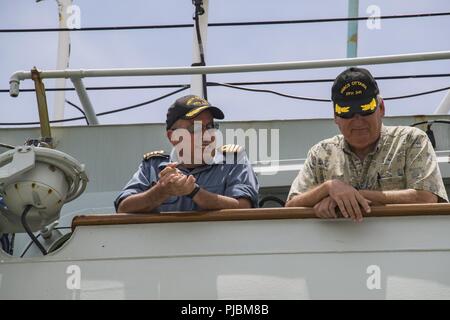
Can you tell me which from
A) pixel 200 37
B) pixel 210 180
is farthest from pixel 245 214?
pixel 200 37

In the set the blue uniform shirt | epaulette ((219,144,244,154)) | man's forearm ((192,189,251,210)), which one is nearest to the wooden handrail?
man's forearm ((192,189,251,210))

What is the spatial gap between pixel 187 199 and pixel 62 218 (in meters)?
1.19

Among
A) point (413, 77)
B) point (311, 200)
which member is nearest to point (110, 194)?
point (311, 200)

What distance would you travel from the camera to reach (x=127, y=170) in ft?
12.3

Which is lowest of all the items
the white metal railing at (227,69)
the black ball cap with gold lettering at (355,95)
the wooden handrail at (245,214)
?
the wooden handrail at (245,214)

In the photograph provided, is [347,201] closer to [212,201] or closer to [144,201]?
Answer: [212,201]

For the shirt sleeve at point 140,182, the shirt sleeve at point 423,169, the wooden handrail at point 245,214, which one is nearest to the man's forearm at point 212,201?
the wooden handrail at point 245,214

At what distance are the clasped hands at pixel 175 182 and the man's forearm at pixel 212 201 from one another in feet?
0.17

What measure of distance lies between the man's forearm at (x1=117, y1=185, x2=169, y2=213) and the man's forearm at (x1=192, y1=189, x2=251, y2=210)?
0.11m

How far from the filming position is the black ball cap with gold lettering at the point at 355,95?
258cm

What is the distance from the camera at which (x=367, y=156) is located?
2.61 m

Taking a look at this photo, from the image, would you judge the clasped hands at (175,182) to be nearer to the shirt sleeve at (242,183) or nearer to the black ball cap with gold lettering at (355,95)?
the shirt sleeve at (242,183)

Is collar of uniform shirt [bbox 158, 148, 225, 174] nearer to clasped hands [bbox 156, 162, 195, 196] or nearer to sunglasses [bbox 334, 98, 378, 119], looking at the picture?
clasped hands [bbox 156, 162, 195, 196]
